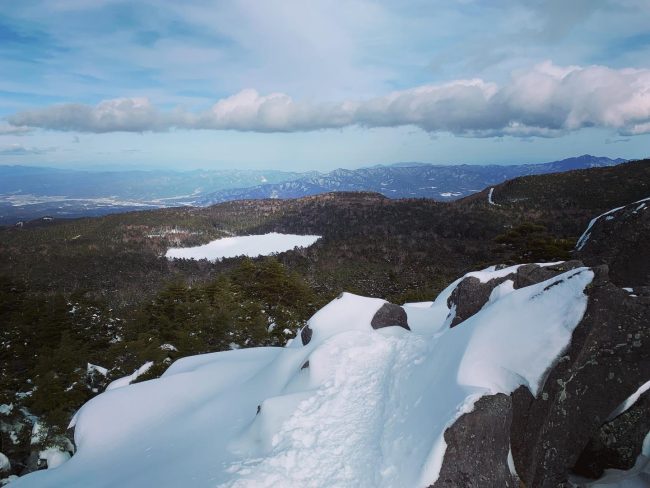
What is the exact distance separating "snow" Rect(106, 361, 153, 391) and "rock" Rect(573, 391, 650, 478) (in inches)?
641

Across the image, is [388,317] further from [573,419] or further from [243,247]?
[243,247]

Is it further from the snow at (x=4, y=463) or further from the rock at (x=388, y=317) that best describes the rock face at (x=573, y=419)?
the snow at (x=4, y=463)

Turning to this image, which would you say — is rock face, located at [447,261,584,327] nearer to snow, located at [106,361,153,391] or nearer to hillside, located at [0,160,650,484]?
hillside, located at [0,160,650,484]

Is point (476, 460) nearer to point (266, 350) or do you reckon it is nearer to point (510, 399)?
point (510, 399)

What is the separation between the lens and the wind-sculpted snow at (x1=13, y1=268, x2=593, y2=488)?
7.48m

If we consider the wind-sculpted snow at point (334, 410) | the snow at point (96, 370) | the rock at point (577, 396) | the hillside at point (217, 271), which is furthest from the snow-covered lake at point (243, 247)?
the rock at point (577, 396)

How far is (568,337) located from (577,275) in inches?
67.1

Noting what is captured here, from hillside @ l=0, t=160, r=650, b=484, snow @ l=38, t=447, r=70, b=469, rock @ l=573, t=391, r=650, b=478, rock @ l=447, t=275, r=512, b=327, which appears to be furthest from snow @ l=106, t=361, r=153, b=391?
rock @ l=573, t=391, r=650, b=478

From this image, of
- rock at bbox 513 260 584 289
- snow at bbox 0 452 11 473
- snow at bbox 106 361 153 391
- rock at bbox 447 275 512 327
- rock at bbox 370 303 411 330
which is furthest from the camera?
snow at bbox 106 361 153 391

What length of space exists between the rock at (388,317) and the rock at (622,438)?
286 inches

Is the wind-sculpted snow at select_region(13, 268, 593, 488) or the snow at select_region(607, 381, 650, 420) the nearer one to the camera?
the snow at select_region(607, 381, 650, 420)

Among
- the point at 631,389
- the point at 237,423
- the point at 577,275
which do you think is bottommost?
the point at 237,423

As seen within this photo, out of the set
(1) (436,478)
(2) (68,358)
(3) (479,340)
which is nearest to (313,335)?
(3) (479,340)

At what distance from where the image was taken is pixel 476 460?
6750 millimetres
